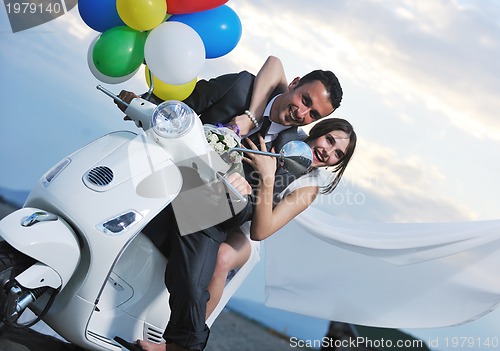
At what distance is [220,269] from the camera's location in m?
2.11

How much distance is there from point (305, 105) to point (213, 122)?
38 centimetres

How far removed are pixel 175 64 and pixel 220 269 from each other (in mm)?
688

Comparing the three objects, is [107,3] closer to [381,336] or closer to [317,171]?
[317,171]

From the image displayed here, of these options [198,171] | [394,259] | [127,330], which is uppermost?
[198,171]

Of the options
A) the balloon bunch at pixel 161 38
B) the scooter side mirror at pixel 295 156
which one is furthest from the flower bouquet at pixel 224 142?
the balloon bunch at pixel 161 38

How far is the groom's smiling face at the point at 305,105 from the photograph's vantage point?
218cm

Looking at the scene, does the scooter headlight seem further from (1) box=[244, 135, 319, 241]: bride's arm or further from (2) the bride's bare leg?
(2) the bride's bare leg

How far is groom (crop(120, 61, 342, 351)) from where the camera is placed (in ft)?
6.41

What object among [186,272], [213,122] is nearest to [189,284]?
[186,272]

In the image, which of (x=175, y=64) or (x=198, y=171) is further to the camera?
(x=175, y=64)

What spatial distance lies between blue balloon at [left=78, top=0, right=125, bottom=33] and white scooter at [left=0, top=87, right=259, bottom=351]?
0.58m

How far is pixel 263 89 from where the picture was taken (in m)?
2.37

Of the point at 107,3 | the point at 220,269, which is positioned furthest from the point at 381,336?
the point at 107,3

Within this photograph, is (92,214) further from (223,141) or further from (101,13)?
(101,13)
